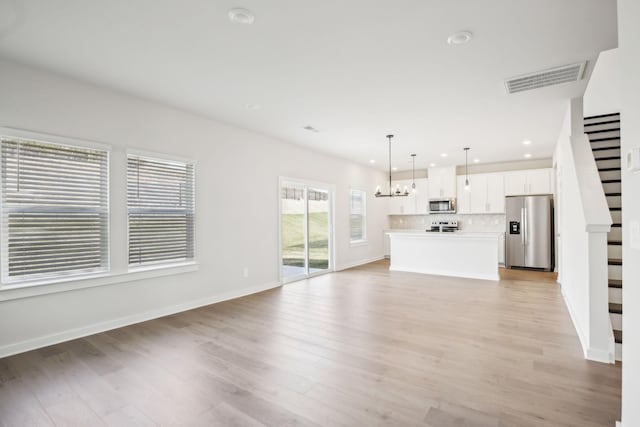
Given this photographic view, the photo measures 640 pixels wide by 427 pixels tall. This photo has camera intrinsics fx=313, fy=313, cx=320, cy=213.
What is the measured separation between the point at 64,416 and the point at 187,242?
2540mm

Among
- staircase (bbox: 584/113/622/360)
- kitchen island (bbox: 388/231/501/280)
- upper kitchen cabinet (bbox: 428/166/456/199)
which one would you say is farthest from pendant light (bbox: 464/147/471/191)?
staircase (bbox: 584/113/622/360)

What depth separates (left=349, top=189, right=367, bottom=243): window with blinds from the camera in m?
8.28

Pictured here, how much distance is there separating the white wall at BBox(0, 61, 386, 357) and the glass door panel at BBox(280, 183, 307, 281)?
263mm

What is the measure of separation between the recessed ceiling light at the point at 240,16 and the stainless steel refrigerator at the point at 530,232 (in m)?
7.54

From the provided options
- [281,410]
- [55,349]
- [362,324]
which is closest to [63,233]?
[55,349]

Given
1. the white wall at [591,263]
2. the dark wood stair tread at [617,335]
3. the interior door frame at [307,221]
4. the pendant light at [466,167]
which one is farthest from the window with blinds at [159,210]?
the pendant light at [466,167]

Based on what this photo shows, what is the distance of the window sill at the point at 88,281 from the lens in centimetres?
295

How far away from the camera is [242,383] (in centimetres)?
238

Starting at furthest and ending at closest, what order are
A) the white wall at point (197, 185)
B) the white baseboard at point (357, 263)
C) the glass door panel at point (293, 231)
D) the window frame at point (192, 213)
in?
the white baseboard at point (357, 263) → the glass door panel at point (293, 231) → the window frame at point (192, 213) → the white wall at point (197, 185)

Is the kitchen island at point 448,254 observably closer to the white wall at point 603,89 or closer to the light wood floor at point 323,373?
the light wood floor at point 323,373

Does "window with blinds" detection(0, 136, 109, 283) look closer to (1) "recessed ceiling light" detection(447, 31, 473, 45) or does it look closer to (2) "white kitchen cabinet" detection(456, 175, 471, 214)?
(1) "recessed ceiling light" detection(447, 31, 473, 45)

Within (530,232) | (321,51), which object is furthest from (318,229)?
(530,232)

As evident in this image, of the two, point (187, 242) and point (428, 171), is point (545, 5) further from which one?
point (428, 171)

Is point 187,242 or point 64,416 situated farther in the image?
point 187,242
